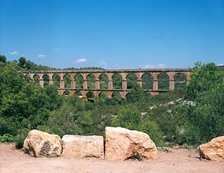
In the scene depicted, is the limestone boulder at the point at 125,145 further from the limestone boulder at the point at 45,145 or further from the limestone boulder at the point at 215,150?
the limestone boulder at the point at 215,150

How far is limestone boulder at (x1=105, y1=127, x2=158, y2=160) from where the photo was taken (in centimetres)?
701

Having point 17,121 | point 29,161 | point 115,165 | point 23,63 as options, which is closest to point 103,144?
point 115,165

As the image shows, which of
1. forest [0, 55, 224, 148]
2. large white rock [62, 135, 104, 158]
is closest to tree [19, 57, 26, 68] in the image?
forest [0, 55, 224, 148]

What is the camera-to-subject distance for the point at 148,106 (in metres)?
38.2

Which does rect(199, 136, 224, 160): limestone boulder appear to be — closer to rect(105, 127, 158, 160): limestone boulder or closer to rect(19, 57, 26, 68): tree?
rect(105, 127, 158, 160): limestone boulder

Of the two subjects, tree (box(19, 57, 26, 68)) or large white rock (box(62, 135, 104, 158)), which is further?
tree (box(19, 57, 26, 68))

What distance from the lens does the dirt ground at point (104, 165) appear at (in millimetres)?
6125

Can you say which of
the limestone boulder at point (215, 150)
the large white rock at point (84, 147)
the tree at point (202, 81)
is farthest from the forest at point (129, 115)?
the limestone boulder at point (215, 150)

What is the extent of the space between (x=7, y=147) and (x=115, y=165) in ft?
11.3

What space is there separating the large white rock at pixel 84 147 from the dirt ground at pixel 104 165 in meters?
0.18

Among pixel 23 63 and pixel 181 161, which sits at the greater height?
pixel 23 63

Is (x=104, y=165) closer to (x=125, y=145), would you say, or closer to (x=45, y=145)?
(x=125, y=145)

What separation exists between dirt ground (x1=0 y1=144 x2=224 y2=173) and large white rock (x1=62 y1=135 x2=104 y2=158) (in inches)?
7.1

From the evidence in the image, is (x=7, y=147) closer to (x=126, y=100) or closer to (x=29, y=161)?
(x=29, y=161)
